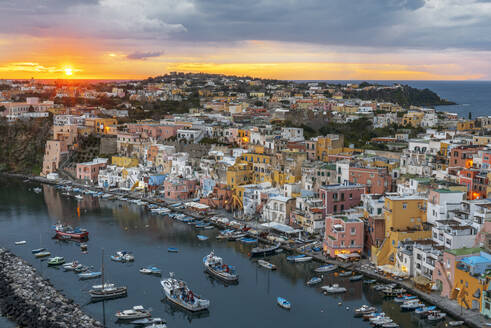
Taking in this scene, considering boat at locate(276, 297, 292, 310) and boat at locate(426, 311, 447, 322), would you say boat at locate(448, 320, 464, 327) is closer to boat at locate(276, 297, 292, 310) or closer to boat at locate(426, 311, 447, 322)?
boat at locate(426, 311, 447, 322)

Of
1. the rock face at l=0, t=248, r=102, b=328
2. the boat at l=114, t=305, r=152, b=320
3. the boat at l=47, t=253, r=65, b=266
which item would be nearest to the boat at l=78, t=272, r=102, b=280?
the rock face at l=0, t=248, r=102, b=328

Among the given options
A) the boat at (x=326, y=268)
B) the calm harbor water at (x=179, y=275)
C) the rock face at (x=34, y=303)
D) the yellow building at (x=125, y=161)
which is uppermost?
the yellow building at (x=125, y=161)

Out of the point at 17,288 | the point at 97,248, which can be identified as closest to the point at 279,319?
the point at 17,288

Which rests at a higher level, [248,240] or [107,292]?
[248,240]

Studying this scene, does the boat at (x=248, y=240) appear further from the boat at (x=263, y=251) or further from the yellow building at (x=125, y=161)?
the yellow building at (x=125, y=161)

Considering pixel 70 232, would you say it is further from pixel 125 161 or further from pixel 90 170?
pixel 90 170

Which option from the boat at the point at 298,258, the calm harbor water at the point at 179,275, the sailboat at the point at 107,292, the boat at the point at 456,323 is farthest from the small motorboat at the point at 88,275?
the boat at the point at 456,323

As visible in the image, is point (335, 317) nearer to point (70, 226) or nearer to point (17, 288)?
point (17, 288)

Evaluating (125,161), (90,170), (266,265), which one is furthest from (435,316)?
(90,170)
